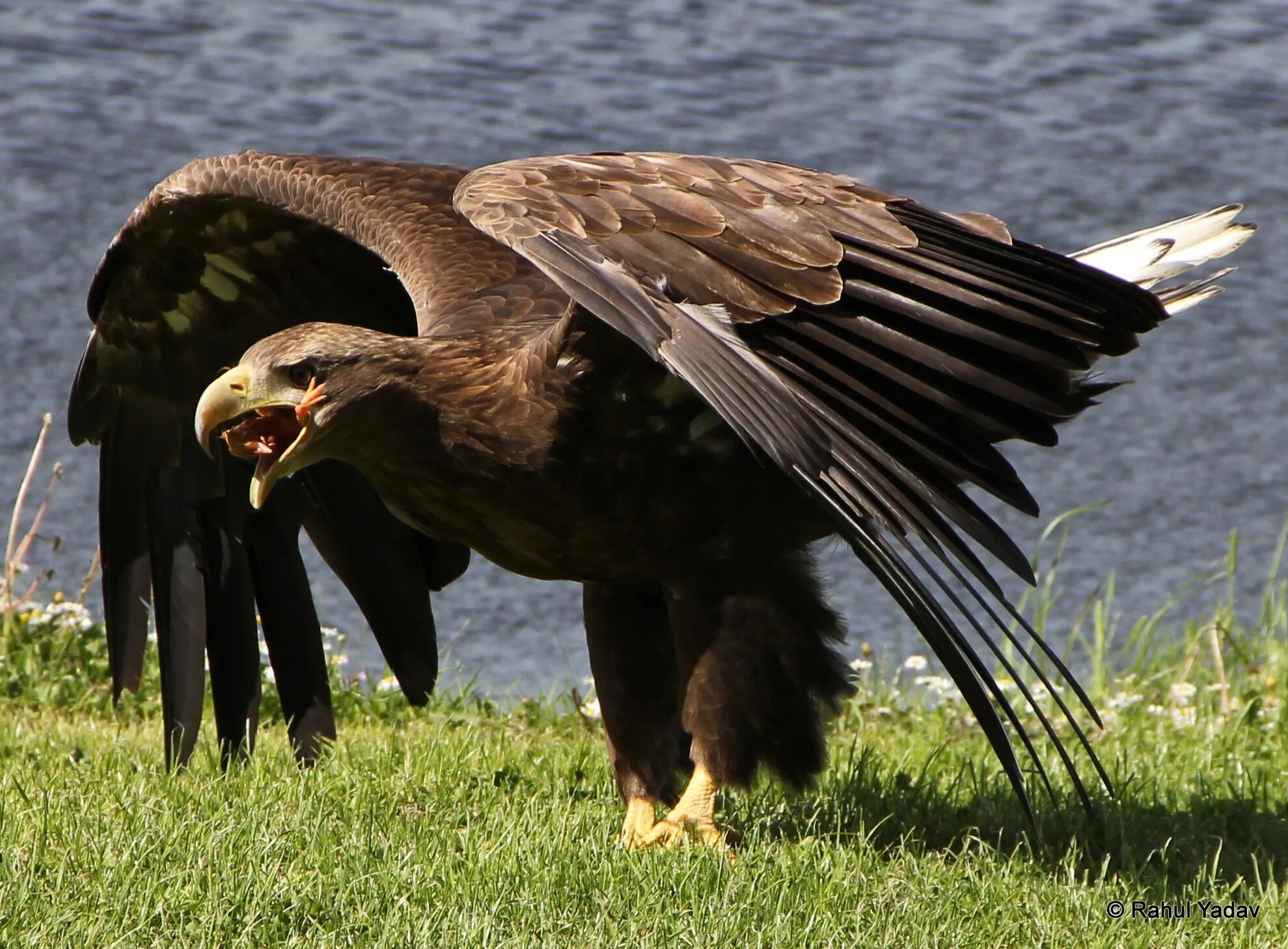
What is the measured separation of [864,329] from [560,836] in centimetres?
133

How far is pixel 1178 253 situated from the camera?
4762 millimetres

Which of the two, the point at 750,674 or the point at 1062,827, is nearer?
the point at 750,674

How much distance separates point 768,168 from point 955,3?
10.0 metres

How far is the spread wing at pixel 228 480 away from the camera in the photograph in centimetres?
514

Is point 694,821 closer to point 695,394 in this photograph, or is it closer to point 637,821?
point 637,821

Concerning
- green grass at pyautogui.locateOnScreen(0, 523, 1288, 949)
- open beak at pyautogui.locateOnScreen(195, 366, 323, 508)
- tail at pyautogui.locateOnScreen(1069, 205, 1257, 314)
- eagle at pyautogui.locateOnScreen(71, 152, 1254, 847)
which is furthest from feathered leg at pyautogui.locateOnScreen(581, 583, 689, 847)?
tail at pyautogui.locateOnScreen(1069, 205, 1257, 314)

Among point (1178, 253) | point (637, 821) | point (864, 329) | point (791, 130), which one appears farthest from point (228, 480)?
point (791, 130)

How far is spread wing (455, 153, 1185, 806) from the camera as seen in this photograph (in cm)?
364

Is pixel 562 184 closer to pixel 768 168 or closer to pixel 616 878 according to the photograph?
pixel 768 168

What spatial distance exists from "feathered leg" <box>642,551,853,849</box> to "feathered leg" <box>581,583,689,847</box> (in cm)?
21

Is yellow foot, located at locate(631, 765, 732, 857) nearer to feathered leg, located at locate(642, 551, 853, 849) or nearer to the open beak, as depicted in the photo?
feathered leg, located at locate(642, 551, 853, 849)

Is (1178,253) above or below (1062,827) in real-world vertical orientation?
above

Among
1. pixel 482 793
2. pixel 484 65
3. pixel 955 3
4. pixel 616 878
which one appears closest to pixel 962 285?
pixel 616 878

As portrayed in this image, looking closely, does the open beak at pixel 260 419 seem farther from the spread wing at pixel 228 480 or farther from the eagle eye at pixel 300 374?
the spread wing at pixel 228 480
